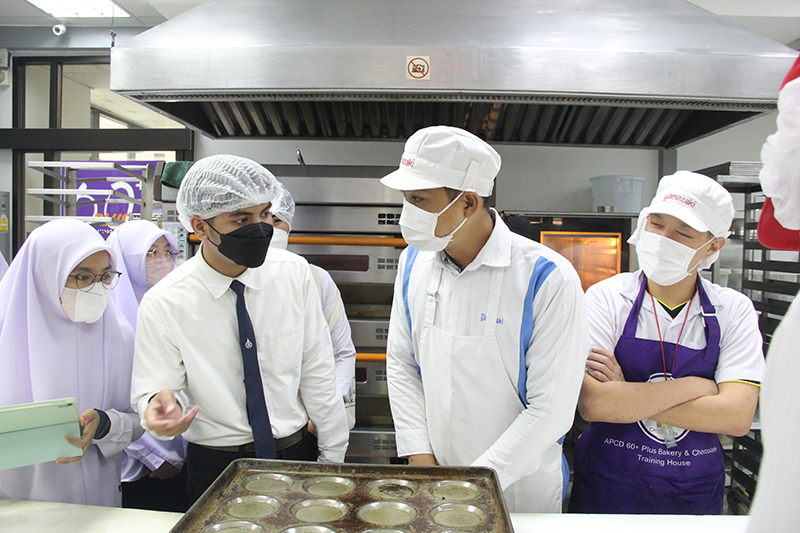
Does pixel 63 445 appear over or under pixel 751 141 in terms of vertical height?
under

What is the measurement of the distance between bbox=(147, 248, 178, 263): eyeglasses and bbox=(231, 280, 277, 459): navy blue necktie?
1092mm

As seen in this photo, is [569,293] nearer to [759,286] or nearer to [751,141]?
[759,286]

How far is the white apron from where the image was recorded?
1.23 m

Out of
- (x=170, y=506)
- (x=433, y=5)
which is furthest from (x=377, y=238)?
(x=170, y=506)

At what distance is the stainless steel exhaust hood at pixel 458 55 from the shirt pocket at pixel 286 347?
0.92 meters

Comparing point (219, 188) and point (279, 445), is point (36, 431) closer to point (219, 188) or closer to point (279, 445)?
point (279, 445)

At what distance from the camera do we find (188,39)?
169 centimetres

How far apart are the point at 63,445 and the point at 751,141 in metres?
4.48

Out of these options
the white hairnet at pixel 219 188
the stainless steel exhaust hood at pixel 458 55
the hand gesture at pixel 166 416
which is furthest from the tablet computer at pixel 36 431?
the stainless steel exhaust hood at pixel 458 55

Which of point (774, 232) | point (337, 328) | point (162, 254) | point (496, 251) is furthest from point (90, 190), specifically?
point (774, 232)

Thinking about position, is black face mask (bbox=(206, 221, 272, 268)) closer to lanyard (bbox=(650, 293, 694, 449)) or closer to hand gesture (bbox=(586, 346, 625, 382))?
hand gesture (bbox=(586, 346, 625, 382))

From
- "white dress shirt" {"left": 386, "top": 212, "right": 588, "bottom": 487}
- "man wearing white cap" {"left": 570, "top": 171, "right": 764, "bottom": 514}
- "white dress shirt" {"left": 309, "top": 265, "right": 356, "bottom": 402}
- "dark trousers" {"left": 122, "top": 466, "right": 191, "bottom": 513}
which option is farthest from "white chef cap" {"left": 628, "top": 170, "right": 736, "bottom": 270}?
"dark trousers" {"left": 122, "top": 466, "right": 191, "bottom": 513}

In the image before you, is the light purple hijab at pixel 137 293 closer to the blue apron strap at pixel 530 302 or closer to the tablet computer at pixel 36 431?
the tablet computer at pixel 36 431

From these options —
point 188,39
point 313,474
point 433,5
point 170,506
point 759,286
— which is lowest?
point 170,506
